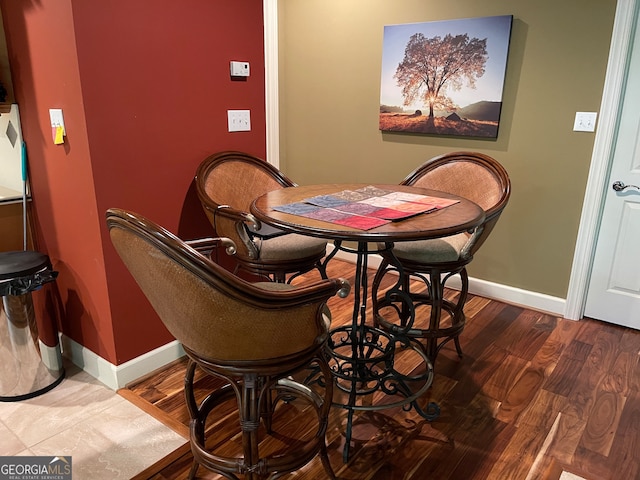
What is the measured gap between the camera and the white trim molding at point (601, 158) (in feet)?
8.20

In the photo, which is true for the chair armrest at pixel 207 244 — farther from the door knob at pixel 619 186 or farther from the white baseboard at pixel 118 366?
the door knob at pixel 619 186

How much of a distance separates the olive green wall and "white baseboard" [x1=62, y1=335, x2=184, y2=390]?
2023 mm

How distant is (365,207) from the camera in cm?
181

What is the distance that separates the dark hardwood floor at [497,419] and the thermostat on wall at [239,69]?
151cm

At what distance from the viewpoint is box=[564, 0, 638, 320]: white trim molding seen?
98.4 inches

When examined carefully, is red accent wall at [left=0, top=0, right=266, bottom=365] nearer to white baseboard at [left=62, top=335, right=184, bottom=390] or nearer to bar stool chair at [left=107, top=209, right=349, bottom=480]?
white baseboard at [left=62, top=335, right=184, bottom=390]

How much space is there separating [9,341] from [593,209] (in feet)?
10.3

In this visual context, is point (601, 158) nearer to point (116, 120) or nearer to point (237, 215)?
point (237, 215)

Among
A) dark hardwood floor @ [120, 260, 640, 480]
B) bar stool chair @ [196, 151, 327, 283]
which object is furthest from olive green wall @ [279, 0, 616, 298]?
bar stool chair @ [196, 151, 327, 283]

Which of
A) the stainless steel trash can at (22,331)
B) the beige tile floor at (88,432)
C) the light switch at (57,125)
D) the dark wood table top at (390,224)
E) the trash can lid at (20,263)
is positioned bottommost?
the beige tile floor at (88,432)

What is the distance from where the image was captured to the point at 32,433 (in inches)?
74.8

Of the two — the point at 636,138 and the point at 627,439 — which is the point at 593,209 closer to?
the point at 636,138

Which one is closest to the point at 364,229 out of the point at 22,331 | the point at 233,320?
the point at 233,320

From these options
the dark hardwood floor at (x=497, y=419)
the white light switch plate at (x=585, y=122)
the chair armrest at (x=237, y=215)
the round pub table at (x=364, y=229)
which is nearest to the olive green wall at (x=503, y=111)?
the white light switch plate at (x=585, y=122)
